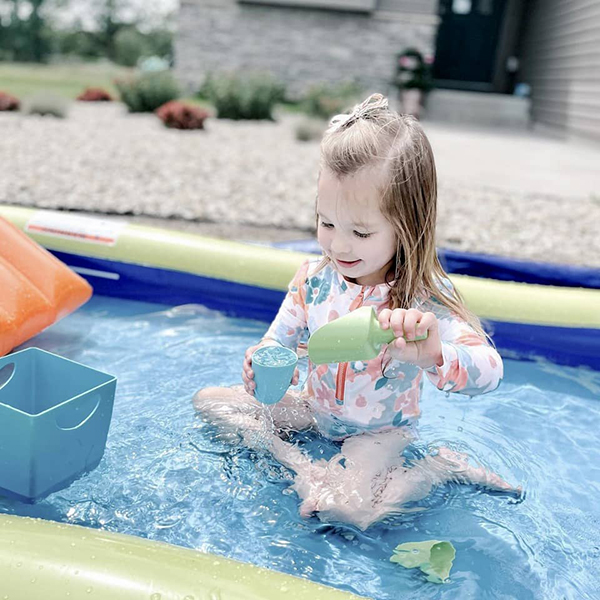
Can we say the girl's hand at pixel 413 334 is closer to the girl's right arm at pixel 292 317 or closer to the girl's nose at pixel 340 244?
the girl's nose at pixel 340 244

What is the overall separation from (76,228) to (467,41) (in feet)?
41.1

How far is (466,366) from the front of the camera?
1571 millimetres

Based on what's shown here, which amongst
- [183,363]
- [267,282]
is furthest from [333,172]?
[267,282]

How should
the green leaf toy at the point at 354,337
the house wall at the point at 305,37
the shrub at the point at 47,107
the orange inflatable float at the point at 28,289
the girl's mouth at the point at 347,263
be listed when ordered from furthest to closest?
the house wall at the point at 305,37
the shrub at the point at 47,107
the orange inflatable float at the point at 28,289
the girl's mouth at the point at 347,263
the green leaf toy at the point at 354,337

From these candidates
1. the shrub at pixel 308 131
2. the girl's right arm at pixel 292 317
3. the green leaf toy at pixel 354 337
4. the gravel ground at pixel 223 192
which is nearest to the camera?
the green leaf toy at pixel 354 337

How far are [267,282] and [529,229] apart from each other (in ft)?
8.44

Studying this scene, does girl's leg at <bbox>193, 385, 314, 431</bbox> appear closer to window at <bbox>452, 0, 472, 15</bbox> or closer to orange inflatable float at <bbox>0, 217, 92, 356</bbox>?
orange inflatable float at <bbox>0, 217, 92, 356</bbox>

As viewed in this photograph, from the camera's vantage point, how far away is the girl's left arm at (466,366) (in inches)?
61.5

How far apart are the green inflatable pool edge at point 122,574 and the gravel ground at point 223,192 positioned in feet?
9.88

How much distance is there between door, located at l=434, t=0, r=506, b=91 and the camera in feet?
45.1

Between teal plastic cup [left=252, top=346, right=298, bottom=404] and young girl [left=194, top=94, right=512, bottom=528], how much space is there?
6 centimetres

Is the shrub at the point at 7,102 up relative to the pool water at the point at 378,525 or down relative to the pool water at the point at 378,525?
up

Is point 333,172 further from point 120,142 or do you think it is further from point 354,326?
point 120,142

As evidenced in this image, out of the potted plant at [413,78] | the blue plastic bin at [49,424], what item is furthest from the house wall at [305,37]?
the blue plastic bin at [49,424]
